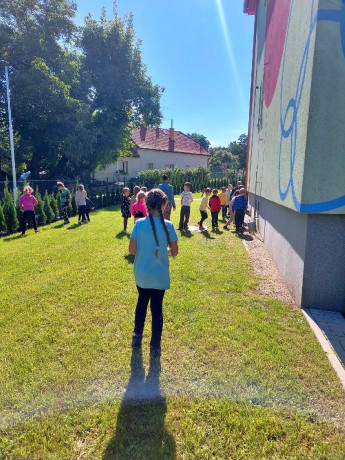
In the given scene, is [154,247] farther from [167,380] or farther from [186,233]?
[186,233]

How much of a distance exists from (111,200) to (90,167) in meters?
4.15

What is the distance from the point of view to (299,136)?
4406 mm

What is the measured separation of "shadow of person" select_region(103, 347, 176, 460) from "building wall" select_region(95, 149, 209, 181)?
3112 centimetres

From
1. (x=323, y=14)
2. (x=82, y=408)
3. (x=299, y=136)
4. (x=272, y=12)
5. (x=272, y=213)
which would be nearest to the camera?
(x=82, y=408)

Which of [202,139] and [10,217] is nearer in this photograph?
[10,217]

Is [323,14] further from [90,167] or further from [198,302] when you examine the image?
[90,167]

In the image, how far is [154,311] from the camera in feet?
10.1

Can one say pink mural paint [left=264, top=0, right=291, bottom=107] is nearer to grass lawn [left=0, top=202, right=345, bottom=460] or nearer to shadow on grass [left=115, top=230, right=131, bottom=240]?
grass lawn [left=0, top=202, right=345, bottom=460]

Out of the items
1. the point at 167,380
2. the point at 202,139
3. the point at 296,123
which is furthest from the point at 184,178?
the point at 202,139

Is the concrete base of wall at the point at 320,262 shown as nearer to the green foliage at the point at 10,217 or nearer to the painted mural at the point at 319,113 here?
the painted mural at the point at 319,113

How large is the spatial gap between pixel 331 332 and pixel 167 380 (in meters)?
2.28

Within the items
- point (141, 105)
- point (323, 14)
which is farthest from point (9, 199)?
point (141, 105)

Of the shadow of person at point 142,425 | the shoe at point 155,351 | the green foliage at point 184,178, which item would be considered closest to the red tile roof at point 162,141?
the green foliage at point 184,178

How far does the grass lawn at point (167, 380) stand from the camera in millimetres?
2123
